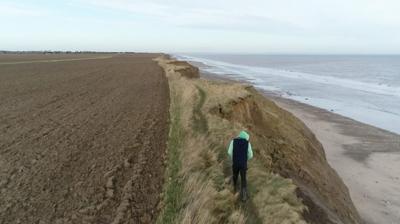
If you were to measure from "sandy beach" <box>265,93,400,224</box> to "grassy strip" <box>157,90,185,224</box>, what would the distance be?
20.7 feet

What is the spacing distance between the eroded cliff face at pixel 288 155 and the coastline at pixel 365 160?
105 cm

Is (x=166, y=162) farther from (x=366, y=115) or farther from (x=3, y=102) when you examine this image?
(x=366, y=115)

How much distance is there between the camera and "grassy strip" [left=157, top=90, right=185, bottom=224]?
722 centimetres

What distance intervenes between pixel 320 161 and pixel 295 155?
85.7 inches

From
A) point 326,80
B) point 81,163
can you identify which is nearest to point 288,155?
point 81,163

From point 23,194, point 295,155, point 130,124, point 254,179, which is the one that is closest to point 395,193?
point 295,155

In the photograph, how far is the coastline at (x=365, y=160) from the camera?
1316 cm

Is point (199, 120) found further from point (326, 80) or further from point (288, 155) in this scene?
point (326, 80)

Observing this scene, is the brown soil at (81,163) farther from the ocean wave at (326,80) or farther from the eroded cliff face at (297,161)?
the ocean wave at (326,80)

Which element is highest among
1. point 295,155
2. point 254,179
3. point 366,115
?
point 254,179

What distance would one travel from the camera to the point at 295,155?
43.8 feet

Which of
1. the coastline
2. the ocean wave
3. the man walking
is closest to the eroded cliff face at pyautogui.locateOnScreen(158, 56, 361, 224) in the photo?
the man walking

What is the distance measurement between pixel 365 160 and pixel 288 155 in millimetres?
7253

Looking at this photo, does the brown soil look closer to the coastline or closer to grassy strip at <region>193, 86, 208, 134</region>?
grassy strip at <region>193, 86, 208, 134</region>
